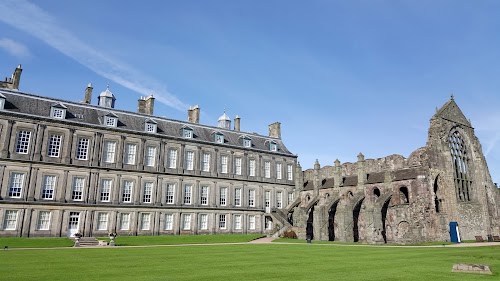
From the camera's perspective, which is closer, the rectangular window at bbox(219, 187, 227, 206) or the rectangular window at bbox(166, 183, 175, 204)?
the rectangular window at bbox(166, 183, 175, 204)

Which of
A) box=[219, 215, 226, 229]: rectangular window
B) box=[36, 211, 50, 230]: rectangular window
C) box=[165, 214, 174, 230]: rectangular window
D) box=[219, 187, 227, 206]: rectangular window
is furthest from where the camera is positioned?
box=[219, 187, 227, 206]: rectangular window

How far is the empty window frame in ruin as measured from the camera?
132ft

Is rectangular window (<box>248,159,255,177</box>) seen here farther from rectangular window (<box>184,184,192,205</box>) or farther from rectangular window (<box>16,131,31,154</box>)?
rectangular window (<box>16,131,31,154</box>)

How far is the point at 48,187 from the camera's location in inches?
1312

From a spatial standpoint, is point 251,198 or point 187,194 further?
point 251,198

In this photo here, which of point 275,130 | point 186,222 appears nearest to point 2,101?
point 186,222

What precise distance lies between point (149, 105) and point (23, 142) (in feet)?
47.6

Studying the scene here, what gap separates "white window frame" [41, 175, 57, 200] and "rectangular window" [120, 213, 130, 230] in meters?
6.92

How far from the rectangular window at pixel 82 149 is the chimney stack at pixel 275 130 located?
27382 mm

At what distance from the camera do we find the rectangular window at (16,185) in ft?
104

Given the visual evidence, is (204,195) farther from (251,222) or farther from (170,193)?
(251,222)

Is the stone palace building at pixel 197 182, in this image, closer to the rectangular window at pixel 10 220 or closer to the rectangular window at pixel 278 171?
the rectangular window at pixel 10 220

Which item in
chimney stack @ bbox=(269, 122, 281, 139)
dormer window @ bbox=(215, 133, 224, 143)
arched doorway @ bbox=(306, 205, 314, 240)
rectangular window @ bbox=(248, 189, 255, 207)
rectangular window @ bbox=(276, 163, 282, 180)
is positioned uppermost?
chimney stack @ bbox=(269, 122, 281, 139)

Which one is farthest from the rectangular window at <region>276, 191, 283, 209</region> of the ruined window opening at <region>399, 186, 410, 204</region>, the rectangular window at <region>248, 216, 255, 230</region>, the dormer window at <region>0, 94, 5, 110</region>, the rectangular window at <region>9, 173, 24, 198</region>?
the dormer window at <region>0, 94, 5, 110</region>
